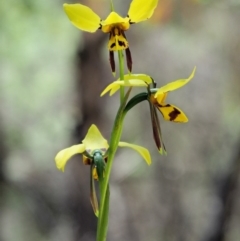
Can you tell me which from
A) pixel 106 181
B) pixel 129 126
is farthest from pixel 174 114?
pixel 129 126

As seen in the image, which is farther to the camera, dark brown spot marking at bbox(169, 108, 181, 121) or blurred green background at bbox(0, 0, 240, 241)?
blurred green background at bbox(0, 0, 240, 241)

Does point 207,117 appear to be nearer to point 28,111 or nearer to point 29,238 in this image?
point 28,111

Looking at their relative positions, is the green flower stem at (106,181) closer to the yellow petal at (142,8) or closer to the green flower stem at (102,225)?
the green flower stem at (102,225)

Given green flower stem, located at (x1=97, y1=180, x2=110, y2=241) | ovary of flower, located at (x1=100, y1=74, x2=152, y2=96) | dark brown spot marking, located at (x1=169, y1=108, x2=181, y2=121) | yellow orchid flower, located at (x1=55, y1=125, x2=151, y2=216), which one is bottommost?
green flower stem, located at (x1=97, y1=180, x2=110, y2=241)

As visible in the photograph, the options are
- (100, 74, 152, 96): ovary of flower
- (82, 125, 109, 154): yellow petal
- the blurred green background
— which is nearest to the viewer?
(100, 74, 152, 96): ovary of flower

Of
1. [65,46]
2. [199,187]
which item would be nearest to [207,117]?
[199,187]

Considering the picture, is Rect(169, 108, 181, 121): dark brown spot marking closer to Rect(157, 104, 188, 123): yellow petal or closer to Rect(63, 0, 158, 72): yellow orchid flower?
Rect(157, 104, 188, 123): yellow petal

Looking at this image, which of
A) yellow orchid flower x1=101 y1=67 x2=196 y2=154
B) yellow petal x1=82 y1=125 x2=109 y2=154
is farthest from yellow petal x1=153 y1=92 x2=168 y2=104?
yellow petal x1=82 y1=125 x2=109 y2=154

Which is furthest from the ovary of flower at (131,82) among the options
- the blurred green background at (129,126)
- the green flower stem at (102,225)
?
the blurred green background at (129,126)
